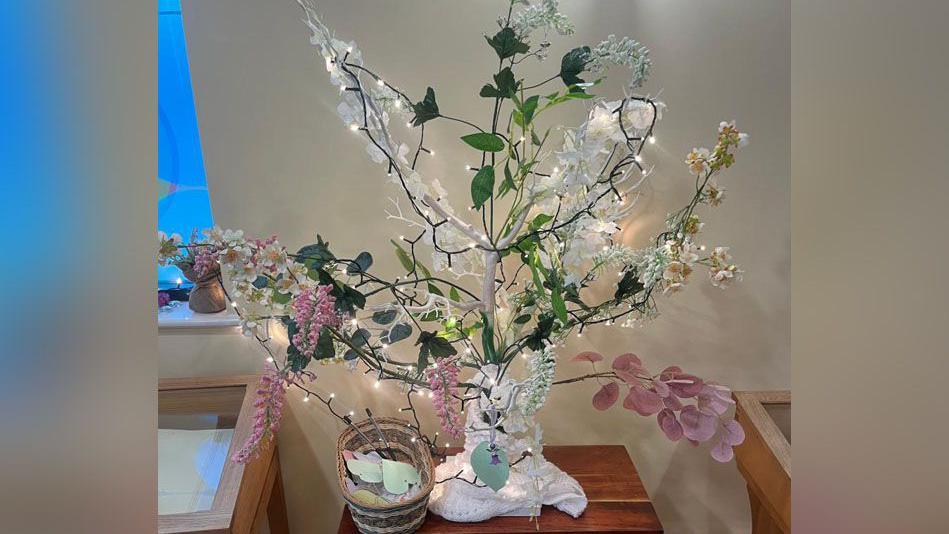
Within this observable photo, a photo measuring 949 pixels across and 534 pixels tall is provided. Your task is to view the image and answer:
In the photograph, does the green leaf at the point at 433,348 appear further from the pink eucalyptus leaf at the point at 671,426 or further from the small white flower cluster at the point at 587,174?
the pink eucalyptus leaf at the point at 671,426

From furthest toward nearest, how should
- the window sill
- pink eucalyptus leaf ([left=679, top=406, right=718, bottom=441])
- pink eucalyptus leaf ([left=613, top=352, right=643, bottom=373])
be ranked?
the window sill → pink eucalyptus leaf ([left=613, top=352, right=643, bottom=373]) → pink eucalyptus leaf ([left=679, top=406, right=718, bottom=441])

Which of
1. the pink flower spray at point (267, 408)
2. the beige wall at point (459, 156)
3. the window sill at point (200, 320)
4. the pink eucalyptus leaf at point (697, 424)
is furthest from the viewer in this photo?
the window sill at point (200, 320)

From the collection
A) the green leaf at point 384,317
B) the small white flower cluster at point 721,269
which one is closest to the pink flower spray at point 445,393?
the green leaf at point 384,317

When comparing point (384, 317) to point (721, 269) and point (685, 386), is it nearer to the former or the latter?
point (685, 386)

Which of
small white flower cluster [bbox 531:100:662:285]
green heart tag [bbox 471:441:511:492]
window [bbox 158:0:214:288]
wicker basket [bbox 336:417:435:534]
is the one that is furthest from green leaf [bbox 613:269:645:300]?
window [bbox 158:0:214:288]

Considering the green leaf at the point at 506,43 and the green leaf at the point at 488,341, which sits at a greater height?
the green leaf at the point at 506,43

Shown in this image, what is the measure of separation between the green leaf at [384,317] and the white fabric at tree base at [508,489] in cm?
22

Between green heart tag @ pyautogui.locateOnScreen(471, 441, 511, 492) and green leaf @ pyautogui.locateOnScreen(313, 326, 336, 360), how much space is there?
329 millimetres

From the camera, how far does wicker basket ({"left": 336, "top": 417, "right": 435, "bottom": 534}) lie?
128cm

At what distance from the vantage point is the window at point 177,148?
173cm

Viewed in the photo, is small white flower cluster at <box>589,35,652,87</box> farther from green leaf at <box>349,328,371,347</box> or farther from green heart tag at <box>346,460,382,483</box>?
green heart tag at <box>346,460,382,483</box>

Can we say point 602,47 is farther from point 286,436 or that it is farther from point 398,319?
point 286,436

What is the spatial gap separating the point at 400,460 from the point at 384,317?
0.37 metres

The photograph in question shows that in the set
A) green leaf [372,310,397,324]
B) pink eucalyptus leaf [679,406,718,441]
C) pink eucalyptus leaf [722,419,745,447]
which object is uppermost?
green leaf [372,310,397,324]
